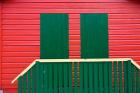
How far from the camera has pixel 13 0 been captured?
10953 mm

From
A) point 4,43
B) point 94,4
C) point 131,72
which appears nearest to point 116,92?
point 131,72

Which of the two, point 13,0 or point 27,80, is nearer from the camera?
point 27,80

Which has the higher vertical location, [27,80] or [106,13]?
[106,13]

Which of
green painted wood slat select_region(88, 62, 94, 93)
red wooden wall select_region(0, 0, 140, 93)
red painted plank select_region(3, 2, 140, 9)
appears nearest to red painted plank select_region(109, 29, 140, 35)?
red wooden wall select_region(0, 0, 140, 93)

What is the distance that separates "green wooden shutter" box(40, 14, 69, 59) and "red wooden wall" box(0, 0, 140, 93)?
0.46 feet

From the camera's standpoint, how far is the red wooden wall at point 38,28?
36.0 ft

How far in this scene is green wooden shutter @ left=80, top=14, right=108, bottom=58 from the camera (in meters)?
10.9

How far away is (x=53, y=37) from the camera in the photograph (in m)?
10.9

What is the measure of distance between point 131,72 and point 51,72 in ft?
6.35

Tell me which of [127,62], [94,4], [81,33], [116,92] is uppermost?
[94,4]

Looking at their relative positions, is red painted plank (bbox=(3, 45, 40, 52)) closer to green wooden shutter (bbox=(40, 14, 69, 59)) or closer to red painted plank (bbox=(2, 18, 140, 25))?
A: green wooden shutter (bbox=(40, 14, 69, 59))

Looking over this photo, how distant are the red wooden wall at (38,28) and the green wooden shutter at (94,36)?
0.48ft

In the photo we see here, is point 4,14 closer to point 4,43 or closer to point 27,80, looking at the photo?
point 4,43

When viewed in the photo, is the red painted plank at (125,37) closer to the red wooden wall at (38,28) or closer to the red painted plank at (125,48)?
the red wooden wall at (38,28)
